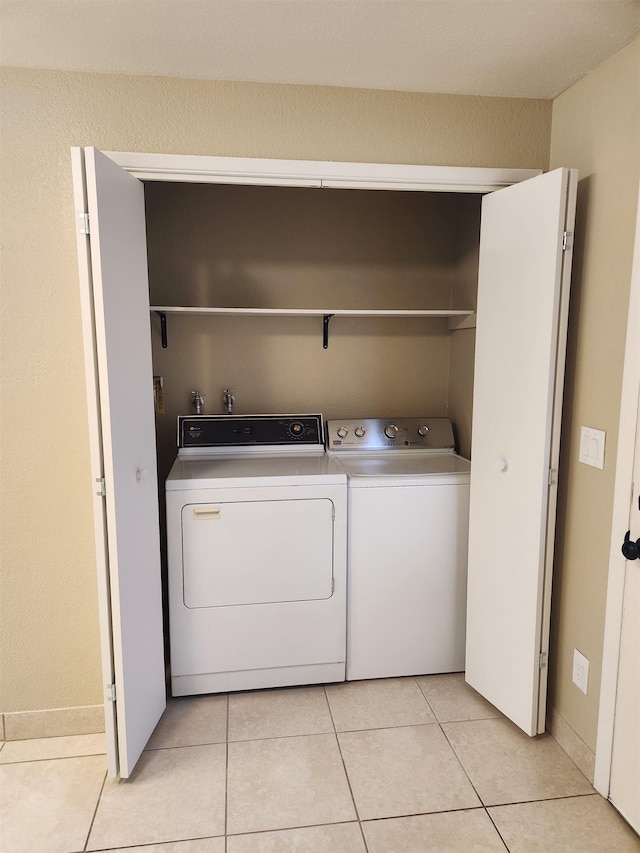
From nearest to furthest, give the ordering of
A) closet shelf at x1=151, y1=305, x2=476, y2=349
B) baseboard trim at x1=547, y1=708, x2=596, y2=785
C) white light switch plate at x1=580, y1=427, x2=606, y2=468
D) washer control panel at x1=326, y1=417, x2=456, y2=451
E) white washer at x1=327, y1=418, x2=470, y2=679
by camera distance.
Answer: white light switch plate at x1=580, y1=427, x2=606, y2=468 < baseboard trim at x1=547, y1=708, x2=596, y2=785 < white washer at x1=327, y1=418, x2=470, y2=679 < closet shelf at x1=151, y1=305, x2=476, y2=349 < washer control panel at x1=326, y1=417, x2=456, y2=451

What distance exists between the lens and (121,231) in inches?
71.2

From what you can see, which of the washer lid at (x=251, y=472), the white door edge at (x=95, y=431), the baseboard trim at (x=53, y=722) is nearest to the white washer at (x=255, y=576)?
the washer lid at (x=251, y=472)

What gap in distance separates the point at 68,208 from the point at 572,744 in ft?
8.38

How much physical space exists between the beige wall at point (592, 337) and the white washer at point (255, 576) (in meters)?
0.85

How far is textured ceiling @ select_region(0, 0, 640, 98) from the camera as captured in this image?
59.9 inches

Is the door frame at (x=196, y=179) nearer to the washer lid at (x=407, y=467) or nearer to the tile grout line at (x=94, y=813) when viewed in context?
the tile grout line at (x=94, y=813)

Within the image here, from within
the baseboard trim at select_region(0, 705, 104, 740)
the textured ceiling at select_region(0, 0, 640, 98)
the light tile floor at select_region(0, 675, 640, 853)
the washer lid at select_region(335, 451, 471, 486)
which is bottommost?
the light tile floor at select_region(0, 675, 640, 853)

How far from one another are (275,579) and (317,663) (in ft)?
1.38

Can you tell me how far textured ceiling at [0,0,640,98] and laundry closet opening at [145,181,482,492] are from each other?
892mm

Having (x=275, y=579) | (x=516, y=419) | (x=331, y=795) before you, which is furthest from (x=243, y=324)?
(x=331, y=795)

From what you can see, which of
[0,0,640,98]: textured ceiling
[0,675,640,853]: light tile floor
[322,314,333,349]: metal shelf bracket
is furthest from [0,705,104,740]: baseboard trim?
[0,0,640,98]: textured ceiling

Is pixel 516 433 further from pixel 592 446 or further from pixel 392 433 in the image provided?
pixel 392 433

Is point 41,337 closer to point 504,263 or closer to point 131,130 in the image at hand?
point 131,130

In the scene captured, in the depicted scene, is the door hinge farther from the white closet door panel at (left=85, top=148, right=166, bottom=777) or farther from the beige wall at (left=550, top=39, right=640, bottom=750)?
the beige wall at (left=550, top=39, right=640, bottom=750)
